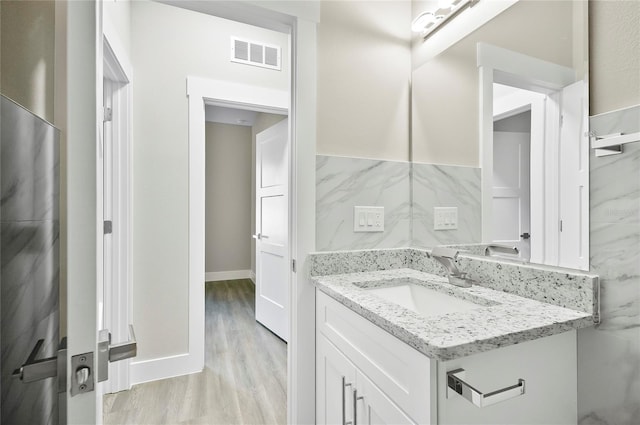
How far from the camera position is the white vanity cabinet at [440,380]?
0.75 meters

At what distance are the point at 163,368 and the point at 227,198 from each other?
3.61 meters

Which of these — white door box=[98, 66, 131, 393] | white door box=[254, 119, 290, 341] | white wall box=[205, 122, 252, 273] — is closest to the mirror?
white door box=[254, 119, 290, 341]

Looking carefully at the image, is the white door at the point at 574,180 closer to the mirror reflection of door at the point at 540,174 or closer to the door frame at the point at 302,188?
the mirror reflection of door at the point at 540,174

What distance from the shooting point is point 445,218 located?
1520 millimetres

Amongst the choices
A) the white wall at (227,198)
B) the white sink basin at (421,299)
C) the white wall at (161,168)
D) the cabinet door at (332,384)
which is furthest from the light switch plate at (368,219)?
the white wall at (227,198)

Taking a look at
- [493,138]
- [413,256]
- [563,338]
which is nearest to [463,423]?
[563,338]

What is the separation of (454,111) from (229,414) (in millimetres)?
1972

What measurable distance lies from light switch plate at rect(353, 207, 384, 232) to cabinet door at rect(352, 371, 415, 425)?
0.68 m

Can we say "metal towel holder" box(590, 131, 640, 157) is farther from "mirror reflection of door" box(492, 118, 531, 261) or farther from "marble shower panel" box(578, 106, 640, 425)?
"mirror reflection of door" box(492, 118, 531, 261)

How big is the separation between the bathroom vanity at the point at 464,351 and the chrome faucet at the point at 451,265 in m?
0.04

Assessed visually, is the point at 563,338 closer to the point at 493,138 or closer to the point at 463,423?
the point at 463,423

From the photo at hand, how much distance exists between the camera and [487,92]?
4.22ft

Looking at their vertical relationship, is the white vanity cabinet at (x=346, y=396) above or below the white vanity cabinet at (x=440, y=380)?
below

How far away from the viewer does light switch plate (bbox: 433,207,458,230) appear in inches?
58.3
